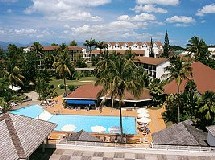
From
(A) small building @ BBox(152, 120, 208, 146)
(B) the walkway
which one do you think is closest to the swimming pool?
(A) small building @ BBox(152, 120, 208, 146)

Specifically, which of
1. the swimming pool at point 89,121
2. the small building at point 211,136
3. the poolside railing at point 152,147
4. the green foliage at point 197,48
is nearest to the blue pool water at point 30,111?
the swimming pool at point 89,121

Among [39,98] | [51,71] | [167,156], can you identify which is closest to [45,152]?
[167,156]

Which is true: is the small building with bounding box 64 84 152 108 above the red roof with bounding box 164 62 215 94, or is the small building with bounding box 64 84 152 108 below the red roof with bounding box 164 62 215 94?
below

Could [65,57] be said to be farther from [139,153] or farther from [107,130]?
[139,153]

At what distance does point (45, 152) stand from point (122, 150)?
23.3 feet

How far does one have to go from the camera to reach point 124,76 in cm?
3519

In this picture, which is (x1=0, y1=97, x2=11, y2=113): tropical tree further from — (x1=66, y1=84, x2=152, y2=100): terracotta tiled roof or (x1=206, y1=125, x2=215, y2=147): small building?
(x1=206, y1=125, x2=215, y2=147): small building

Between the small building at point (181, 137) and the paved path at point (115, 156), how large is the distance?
4.53 metres

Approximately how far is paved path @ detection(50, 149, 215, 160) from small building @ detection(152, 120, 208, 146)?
14.9 feet

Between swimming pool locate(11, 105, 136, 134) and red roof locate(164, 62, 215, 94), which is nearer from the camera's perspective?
swimming pool locate(11, 105, 136, 134)

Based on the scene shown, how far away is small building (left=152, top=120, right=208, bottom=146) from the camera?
31.9 m

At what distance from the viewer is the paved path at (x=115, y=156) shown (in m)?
26.5

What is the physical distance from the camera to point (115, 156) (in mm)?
26859

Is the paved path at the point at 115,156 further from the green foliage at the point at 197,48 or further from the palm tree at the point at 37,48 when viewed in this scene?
the palm tree at the point at 37,48
